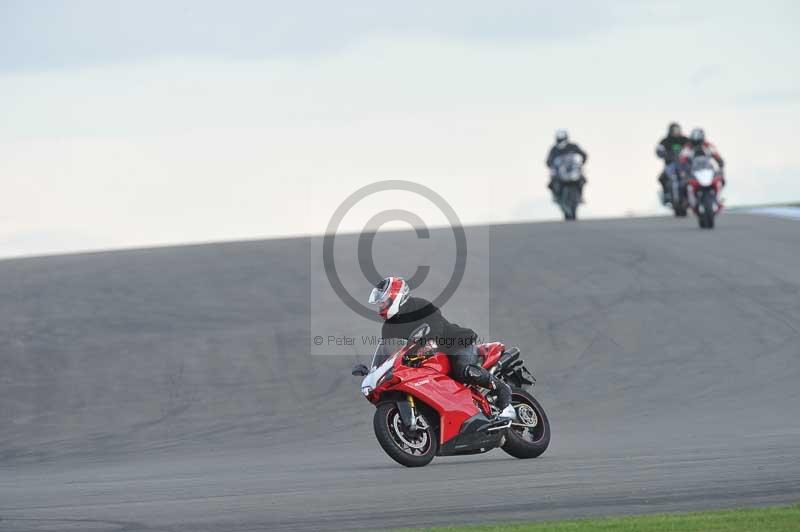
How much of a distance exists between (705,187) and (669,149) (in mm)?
5448

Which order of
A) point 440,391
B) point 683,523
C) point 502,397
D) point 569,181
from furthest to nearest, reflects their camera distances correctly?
point 569,181 → point 502,397 → point 440,391 → point 683,523

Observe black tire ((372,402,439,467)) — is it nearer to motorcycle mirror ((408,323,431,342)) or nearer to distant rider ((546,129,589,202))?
motorcycle mirror ((408,323,431,342))

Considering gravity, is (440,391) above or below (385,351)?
below

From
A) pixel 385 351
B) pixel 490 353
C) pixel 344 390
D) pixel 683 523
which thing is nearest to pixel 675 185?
pixel 344 390

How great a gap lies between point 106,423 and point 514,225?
17.7 metres

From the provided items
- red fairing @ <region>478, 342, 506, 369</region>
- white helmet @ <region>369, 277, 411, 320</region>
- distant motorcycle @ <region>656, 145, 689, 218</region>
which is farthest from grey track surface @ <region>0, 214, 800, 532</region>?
distant motorcycle @ <region>656, 145, 689, 218</region>

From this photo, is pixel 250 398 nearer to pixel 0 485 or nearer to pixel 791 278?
pixel 0 485

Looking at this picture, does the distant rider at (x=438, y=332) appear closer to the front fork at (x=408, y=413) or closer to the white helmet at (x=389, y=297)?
the white helmet at (x=389, y=297)

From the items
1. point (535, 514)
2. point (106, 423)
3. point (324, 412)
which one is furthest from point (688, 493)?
point (106, 423)

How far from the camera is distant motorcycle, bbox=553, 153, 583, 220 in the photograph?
1465 inches

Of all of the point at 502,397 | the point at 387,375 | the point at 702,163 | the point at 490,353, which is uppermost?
the point at 702,163

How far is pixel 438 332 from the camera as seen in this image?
12125 millimetres

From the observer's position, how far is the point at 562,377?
18.1m

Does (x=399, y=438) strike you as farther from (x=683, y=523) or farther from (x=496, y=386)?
(x=683, y=523)
